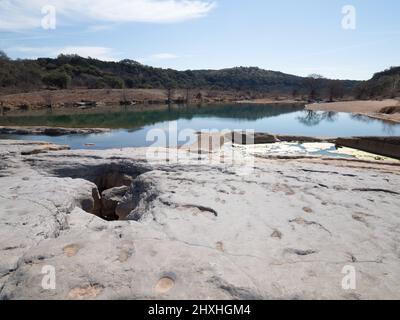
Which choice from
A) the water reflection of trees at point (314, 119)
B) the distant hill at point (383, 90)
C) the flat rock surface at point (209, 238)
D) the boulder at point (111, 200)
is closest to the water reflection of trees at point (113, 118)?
the water reflection of trees at point (314, 119)

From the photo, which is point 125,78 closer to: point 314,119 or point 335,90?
point 335,90

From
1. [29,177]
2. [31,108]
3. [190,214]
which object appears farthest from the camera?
[31,108]

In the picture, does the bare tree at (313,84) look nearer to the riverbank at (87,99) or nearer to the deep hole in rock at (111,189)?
the riverbank at (87,99)

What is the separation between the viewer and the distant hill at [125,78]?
1694 inches

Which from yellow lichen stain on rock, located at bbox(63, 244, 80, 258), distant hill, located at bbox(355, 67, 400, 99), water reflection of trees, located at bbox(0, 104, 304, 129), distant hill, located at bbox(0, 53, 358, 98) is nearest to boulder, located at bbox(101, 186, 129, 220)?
yellow lichen stain on rock, located at bbox(63, 244, 80, 258)

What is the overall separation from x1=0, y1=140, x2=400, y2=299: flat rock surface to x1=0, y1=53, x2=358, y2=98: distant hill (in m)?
40.7

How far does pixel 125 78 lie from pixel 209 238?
62.2m

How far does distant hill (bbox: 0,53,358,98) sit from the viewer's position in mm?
43031

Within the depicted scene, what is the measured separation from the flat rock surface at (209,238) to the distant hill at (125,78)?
1603 inches

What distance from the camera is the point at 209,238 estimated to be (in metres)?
2.60

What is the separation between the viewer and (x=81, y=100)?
3734cm
